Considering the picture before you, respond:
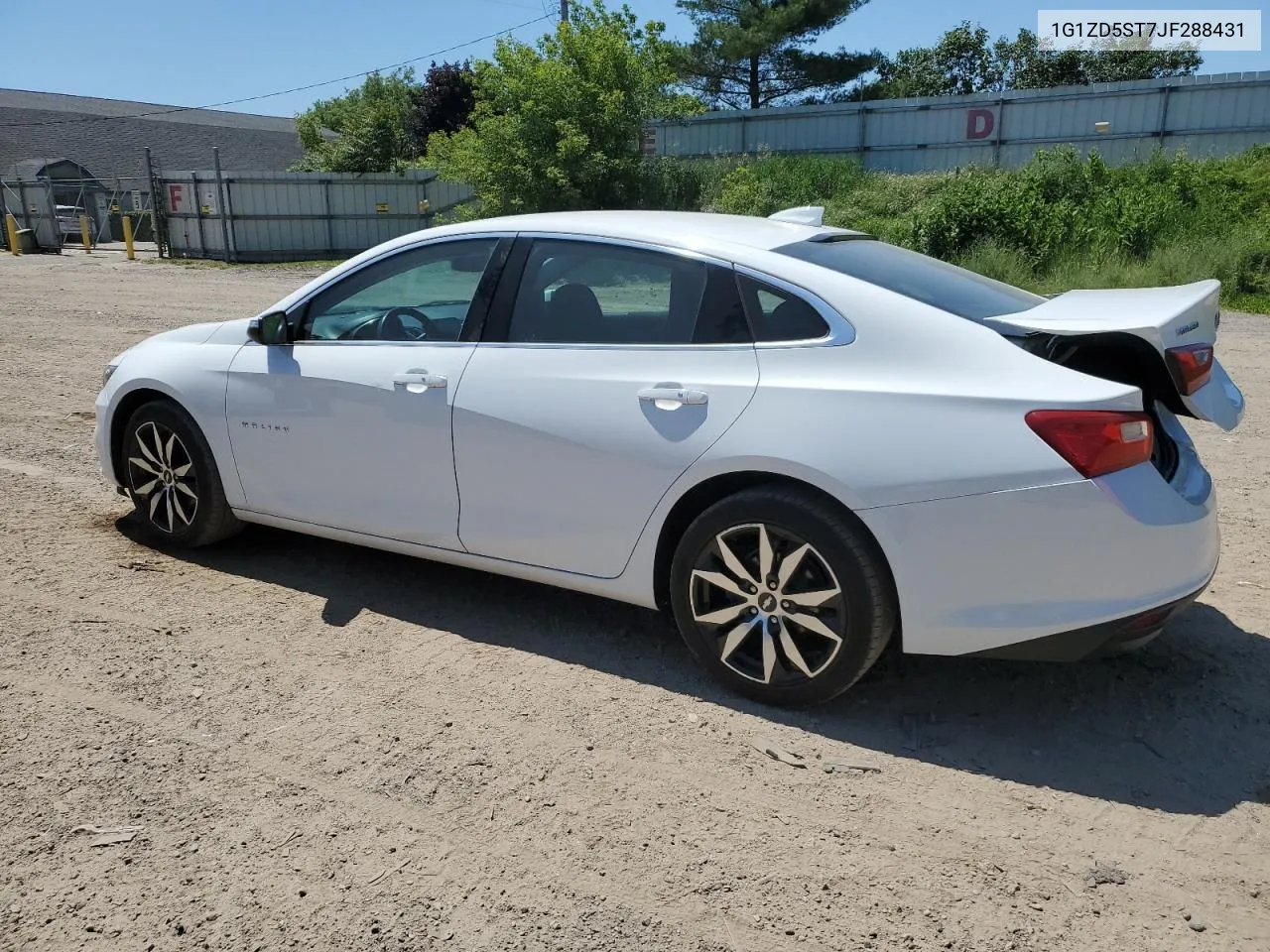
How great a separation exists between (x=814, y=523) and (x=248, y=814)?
1.88 metres

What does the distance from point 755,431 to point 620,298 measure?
96cm

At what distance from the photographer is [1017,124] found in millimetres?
28516

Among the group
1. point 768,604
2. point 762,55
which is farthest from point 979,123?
point 768,604

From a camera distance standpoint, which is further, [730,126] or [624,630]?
[730,126]

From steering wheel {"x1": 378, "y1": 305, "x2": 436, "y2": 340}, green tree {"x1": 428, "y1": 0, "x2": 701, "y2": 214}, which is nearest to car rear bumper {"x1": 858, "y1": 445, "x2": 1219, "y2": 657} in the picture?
steering wheel {"x1": 378, "y1": 305, "x2": 436, "y2": 340}

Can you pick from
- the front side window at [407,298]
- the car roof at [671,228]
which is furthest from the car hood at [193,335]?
the car roof at [671,228]

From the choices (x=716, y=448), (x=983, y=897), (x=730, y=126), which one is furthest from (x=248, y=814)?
(x=730, y=126)

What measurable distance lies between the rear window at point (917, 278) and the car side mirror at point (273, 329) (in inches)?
87.1

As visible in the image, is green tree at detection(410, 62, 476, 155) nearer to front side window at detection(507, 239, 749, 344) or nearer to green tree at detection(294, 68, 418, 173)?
green tree at detection(294, 68, 418, 173)

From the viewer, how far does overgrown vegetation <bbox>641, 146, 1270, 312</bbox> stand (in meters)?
17.1

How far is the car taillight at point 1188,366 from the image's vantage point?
3.19 metres

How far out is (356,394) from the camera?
4250 mm

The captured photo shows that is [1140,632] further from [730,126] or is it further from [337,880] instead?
[730,126]

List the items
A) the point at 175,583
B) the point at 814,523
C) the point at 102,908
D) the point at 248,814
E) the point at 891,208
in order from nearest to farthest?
the point at 102,908, the point at 248,814, the point at 814,523, the point at 175,583, the point at 891,208
